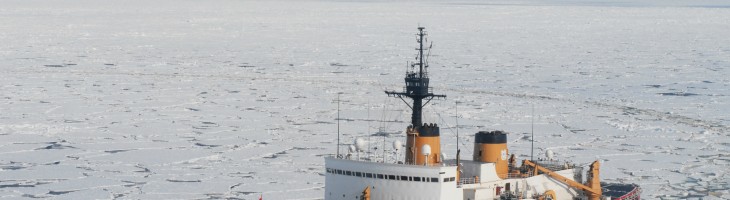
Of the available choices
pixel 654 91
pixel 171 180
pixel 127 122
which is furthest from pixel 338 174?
pixel 654 91

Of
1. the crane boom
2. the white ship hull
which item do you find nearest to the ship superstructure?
the white ship hull

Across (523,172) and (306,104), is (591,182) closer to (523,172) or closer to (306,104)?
(523,172)

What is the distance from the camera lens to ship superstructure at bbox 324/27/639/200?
13.7m

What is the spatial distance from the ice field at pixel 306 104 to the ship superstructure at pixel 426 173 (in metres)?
3.87

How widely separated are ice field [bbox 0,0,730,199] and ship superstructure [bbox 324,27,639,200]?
152 inches

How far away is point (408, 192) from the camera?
1373 centimetres

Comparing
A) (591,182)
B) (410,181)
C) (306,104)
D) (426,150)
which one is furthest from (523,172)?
(306,104)

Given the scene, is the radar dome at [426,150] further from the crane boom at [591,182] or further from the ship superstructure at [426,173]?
the crane boom at [591,182]

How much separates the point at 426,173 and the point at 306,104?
55.7 feet

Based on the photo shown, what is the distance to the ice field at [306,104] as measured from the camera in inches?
799

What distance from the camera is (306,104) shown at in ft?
100

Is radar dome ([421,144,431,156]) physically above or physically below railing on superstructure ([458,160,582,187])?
above

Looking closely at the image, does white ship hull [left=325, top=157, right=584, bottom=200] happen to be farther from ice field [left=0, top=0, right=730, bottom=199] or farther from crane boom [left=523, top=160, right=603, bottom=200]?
ice field [left=0, top=0, right=730, bottom=199]

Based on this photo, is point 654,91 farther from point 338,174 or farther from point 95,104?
point 338,174
